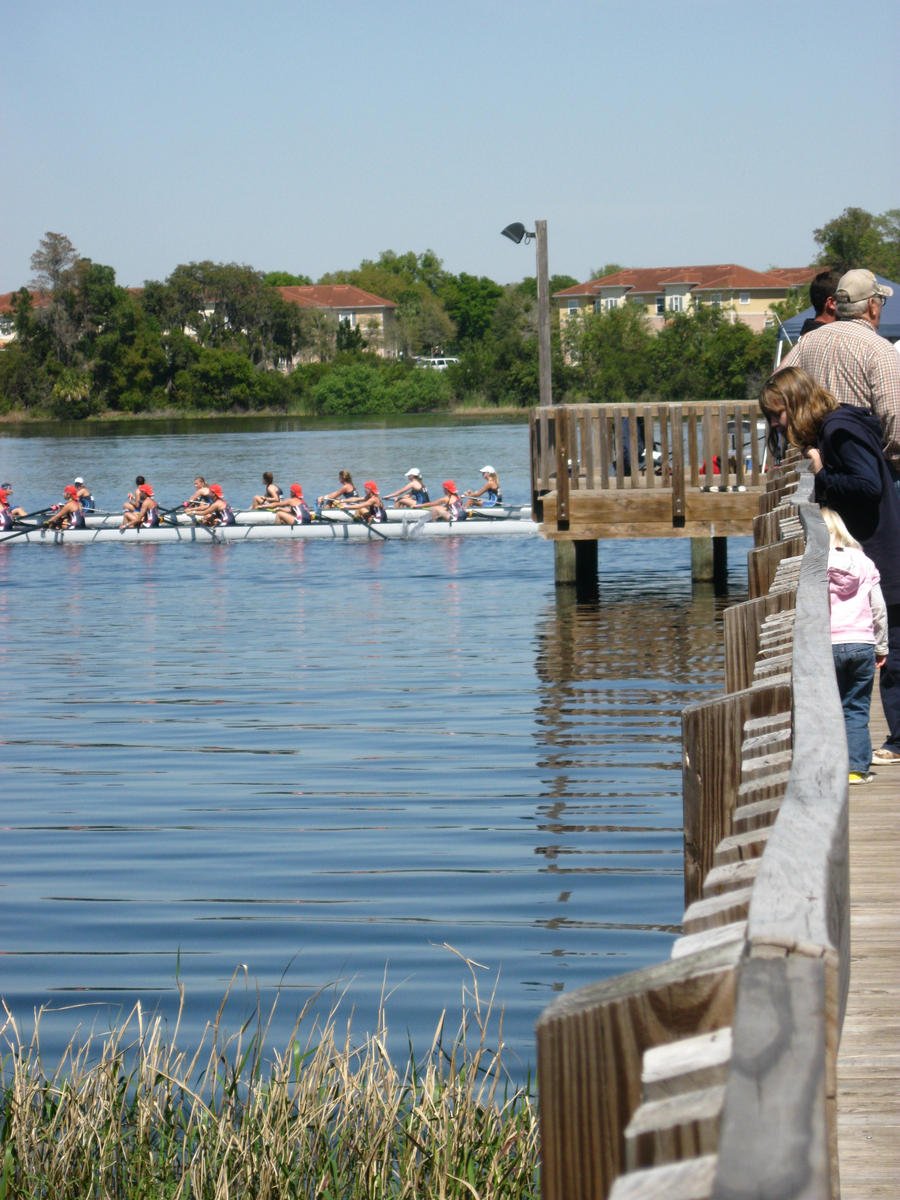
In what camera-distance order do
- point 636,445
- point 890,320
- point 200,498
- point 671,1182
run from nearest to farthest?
point 671,1182 < point 890,320 < point 636,445 < point 200,498

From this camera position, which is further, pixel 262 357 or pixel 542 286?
pixel 262 357

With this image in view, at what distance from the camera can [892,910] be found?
4.17 meters

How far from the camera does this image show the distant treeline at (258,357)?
116m

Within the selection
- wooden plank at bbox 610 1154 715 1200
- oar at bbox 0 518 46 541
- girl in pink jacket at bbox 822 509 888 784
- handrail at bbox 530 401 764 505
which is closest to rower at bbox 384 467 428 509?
oar at bbox 0 518 46 541

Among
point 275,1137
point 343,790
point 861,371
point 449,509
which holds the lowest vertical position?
point 343,790

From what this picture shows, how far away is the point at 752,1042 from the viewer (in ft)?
4.12

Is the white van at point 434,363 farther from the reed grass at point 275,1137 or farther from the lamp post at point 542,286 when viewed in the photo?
the reed grass at point 275,1137

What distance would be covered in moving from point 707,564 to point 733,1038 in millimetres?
22321

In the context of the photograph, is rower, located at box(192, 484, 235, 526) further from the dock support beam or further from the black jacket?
the black jacket

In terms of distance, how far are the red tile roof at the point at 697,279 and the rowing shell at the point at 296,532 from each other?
4226 inches

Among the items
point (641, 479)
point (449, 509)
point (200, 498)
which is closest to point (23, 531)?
point (200, 498)

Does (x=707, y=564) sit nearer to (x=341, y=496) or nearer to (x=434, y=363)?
(x=341, y=496)

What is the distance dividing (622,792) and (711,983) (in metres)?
9.20

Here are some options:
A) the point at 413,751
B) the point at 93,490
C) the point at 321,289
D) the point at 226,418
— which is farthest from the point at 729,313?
the point at 413,751
